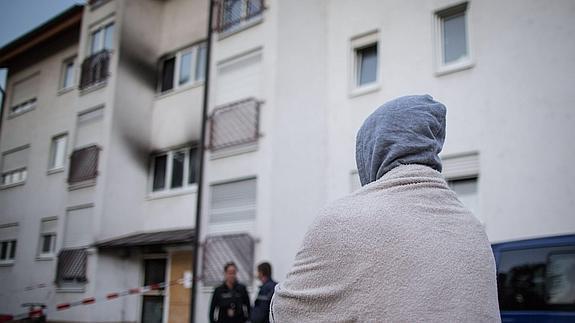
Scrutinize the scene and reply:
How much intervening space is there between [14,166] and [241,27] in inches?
250

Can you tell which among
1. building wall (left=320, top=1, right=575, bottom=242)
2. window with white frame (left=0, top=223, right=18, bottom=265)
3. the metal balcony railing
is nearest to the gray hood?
window with white frame (left=0, top=223, right=18, bottom=265)

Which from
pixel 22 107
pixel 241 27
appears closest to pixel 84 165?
pixel 241 27

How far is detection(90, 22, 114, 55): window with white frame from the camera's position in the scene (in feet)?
36.0

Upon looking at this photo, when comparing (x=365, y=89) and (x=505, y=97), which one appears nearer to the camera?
(x=505, y=97)

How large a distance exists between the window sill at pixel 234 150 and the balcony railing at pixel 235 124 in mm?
72

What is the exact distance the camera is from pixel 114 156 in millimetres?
11891

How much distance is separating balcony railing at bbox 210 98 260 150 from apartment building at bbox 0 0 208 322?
1247 millimetres

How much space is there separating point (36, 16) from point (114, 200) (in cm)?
690

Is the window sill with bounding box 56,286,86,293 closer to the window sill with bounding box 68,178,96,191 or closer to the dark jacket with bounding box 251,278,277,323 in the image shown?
the window sill with bounding box 68,178,96,191

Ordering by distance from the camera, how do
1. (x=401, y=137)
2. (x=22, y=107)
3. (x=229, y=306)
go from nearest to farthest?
(x=401, y=137) → (x=22, y=107) → (x=229, y=306)

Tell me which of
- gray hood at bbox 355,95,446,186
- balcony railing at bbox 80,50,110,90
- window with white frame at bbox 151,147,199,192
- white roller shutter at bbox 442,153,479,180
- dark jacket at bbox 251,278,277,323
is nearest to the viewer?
gray hood at bbox 355,95,446,186

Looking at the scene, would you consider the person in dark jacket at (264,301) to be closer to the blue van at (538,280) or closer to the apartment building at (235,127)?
the apartment building at (235,127)

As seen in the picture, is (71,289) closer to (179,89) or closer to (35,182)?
(35,182)

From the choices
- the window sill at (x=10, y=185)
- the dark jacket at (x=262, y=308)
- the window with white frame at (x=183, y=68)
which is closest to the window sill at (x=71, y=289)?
the window sill at (x=10, y=185)
